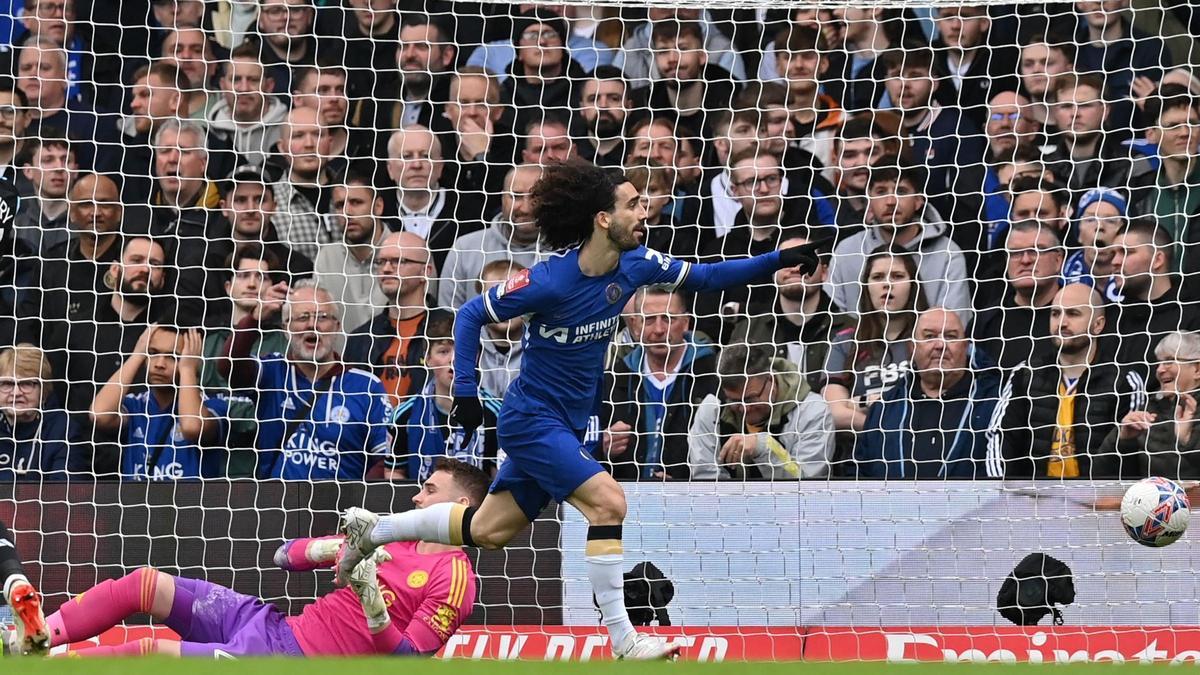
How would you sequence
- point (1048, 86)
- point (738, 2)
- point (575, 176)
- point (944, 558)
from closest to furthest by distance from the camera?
point (575, 176)
point (944, 558)
point (738, 2)
point (1048, 86)

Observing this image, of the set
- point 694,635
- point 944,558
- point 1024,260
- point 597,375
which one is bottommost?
point 694,635

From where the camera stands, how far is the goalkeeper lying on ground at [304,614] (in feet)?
20.0

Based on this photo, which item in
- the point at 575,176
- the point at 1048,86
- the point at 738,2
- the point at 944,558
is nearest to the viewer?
the point at 575,176

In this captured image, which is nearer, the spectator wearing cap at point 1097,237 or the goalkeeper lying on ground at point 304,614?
the goalkeeper lying on ground at point 304,614

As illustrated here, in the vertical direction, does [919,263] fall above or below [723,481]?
above

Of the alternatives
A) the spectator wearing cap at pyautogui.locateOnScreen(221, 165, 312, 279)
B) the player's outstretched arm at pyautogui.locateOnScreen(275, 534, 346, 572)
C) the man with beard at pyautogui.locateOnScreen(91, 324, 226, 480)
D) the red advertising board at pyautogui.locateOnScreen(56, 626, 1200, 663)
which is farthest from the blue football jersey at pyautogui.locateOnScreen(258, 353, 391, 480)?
the player's outstretched arm at pyautogui.locateOnScreen(275, 534, 346, 572)

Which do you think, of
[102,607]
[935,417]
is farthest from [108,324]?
[935,417]

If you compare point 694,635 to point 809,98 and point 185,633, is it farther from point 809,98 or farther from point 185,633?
point 809,98

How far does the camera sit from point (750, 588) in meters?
7.50

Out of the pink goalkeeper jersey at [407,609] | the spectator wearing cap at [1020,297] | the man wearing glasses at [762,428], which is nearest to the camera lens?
the pink goalkeeper jersey at [407,609]

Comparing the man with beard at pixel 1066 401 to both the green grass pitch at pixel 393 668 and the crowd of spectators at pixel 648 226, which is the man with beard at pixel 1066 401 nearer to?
the crowd of spectators at pixel 648 226

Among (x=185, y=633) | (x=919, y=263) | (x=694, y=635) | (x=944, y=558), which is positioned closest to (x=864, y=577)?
(x=944, y=558)

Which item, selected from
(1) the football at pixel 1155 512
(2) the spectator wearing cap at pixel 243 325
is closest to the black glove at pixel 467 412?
(1) the football at pixel 1155 512

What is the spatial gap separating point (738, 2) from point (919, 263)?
5.63 ft
